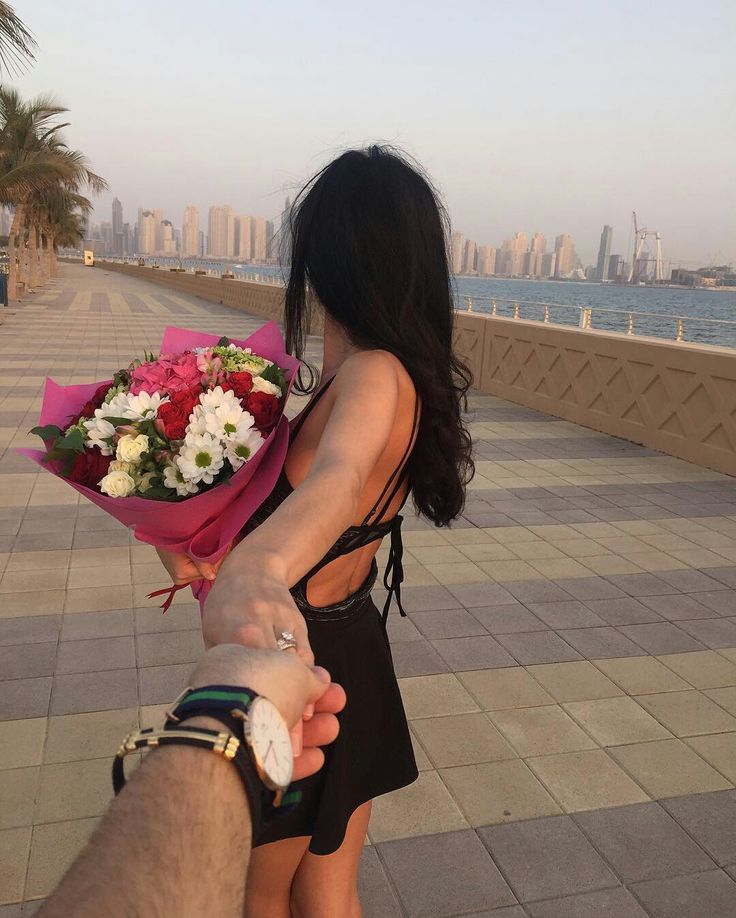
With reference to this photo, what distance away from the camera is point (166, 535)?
1.76 meters

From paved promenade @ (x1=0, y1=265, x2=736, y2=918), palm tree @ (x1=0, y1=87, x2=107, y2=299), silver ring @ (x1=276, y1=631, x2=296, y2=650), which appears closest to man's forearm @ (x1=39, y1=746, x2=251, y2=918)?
silver ring @ (x1=276, y1=631, x2=296, y2=650)

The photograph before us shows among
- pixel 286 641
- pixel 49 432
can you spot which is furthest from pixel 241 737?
pixel 49 432

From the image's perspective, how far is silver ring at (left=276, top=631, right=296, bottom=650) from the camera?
83cm

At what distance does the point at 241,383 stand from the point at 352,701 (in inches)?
28.9

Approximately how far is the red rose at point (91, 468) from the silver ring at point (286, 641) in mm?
1037

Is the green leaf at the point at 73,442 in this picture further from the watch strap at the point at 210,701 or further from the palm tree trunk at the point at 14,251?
the palm tree trunk at the point at 14,251

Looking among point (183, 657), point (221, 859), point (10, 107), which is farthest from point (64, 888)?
point (10, 107)

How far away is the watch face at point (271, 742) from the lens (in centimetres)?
71

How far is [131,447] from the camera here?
1.67 m

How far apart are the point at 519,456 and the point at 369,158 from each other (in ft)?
24.1

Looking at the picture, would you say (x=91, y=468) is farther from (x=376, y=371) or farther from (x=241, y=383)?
(x=376, y=371)

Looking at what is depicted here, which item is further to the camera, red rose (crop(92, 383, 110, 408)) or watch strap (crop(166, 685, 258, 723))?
red rose (crop(92, 383, 110, 408))

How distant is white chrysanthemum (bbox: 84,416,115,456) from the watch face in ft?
3.76

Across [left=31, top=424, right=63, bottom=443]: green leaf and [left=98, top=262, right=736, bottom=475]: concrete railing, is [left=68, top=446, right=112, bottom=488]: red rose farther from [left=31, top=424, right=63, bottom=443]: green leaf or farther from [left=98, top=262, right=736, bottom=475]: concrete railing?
[left=98, top=262, right=736, bottom=475]: concrete railing
